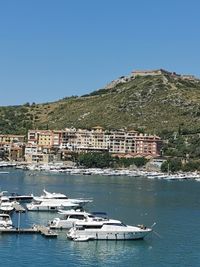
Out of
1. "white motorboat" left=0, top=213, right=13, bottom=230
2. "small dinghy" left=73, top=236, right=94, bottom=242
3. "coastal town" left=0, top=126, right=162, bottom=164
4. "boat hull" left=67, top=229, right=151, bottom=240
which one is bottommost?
"small dinghy" left=73, top=236, right=94, bottom=242

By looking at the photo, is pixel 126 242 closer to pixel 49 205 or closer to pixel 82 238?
pixel 82 238

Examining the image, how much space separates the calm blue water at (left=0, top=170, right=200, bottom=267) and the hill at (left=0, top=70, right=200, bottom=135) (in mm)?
64323

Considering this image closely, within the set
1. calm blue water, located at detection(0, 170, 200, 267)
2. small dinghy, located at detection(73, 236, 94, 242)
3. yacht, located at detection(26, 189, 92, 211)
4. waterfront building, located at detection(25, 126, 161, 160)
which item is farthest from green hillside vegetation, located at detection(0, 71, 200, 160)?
Answer: small dinghy, located at detection(73, 236, 94, 242)

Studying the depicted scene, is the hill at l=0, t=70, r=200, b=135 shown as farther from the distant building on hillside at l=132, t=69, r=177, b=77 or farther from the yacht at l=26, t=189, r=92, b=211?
the yacht at l=26, t=189, r=92, b=211

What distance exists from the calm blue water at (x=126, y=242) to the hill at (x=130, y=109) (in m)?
64.3

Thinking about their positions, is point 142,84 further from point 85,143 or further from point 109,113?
point 85,143

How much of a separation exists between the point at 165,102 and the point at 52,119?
2665cm

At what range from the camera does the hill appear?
5433 inches

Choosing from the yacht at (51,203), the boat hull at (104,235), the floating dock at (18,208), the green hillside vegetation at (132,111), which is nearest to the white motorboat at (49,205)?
the yacht at (51,203)

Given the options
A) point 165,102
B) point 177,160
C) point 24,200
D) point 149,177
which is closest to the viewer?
point 24,200

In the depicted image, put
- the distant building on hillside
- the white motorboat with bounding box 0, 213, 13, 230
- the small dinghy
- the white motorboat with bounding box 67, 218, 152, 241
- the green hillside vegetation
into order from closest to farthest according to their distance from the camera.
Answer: the small dinghy
the white motorboat with bounding box 67, 218, 152, 241
the white motorboat with bounding box 0, 213, 13, 230
the green hillside vegetation
the distant building on hillside

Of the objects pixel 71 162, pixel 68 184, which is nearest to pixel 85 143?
pixel 71 162

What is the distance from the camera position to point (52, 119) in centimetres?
15475

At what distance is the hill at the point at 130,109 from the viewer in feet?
453
